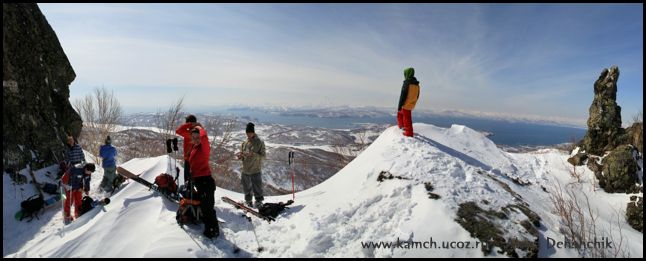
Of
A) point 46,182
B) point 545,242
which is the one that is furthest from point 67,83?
point 545,242

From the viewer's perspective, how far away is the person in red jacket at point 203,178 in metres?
5.52

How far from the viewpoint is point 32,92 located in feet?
29.9

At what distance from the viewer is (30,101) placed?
8914mm

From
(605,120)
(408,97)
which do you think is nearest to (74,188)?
(408,97)

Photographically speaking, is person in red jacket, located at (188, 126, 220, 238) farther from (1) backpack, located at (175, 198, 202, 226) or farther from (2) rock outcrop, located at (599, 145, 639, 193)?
(2) rock outcrop, located at (599, 145, 639, 193)

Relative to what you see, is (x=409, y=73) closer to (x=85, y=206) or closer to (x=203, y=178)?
(x=203, y=178)

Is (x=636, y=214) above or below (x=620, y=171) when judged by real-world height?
below

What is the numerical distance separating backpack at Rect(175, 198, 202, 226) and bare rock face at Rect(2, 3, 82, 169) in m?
5.89

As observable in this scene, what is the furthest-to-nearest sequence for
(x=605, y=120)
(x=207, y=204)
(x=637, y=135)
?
(x=605, y=120)
(x=637, y=135)
(x=207, y=204)

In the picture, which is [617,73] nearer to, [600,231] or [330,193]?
[600,231]

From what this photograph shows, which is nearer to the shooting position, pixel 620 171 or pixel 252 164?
pixel 252 164

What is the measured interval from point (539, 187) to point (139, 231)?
10458 mm

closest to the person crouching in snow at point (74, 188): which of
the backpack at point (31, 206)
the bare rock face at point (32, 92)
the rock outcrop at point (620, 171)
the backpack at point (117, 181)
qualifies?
the backpack at point (31, 206)

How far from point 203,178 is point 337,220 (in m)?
2.80
